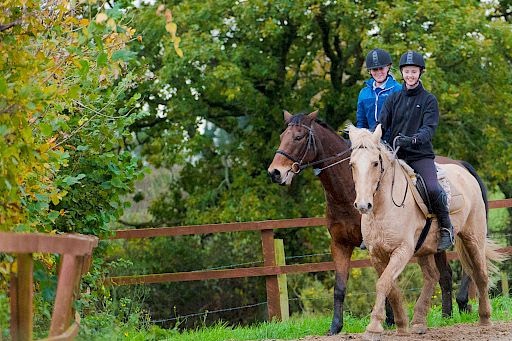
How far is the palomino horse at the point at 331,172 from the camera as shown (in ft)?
31.0

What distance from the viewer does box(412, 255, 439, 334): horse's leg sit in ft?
28.9

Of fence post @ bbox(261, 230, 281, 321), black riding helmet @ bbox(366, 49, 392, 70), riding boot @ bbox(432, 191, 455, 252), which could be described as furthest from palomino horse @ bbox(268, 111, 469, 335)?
fence post @ bbox(261, 230, 281, 321)

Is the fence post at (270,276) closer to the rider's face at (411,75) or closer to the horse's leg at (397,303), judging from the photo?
the horse's leg at (397,303)

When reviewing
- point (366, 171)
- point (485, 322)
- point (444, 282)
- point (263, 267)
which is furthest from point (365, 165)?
point (263, 267)

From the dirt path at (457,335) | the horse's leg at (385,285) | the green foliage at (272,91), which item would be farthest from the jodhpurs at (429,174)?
the green foliage at (272,91)

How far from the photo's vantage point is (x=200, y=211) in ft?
66.6

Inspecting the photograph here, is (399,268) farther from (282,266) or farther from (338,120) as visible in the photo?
(338,120)

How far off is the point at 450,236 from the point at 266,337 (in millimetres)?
2091

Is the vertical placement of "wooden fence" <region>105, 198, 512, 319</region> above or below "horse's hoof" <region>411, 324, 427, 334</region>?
above

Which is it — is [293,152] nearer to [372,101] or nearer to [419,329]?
[372,101]

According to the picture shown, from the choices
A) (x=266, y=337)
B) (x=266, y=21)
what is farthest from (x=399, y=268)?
(x=266, y=21)

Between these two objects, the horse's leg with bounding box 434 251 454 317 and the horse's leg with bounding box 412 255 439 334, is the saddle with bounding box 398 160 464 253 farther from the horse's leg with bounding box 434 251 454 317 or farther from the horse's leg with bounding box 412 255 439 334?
the horse's leg with bounding box 434 251 454 317

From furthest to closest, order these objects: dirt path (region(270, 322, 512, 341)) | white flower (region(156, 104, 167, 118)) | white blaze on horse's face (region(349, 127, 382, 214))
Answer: white flower (region(156, 104, 167, 118)) → dirt path (region(270, 322, 512, 341)) → white blaze on horse's face (region(349, 127, 382, 214))

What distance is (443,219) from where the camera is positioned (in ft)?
28.7
